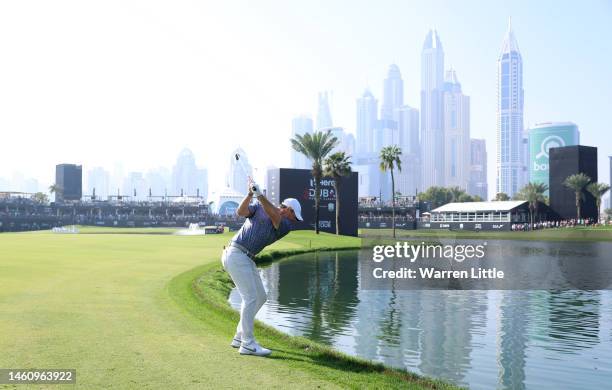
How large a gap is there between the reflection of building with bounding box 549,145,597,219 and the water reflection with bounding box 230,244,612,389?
115 meters

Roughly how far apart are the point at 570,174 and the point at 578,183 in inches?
271

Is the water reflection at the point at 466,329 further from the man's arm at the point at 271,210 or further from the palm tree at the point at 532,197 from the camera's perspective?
the palm tree at the point at 532,197

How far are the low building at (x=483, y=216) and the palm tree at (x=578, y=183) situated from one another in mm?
7066

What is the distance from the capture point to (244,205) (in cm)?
1034

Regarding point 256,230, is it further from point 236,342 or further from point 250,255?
point 236,342

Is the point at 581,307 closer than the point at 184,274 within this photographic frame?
Yes

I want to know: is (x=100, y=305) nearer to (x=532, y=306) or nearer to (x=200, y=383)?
(x=200, y=383)

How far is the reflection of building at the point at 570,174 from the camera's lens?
428ft

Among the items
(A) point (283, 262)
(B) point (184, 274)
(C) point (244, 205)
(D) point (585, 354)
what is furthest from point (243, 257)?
(A) point (283, 262)

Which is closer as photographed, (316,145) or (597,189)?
(316,145)


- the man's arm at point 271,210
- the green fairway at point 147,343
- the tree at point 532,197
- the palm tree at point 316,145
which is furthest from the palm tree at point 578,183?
the man's arm at point 271,210

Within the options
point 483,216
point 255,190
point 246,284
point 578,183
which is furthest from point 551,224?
point 255,190

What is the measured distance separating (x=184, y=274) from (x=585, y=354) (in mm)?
17567

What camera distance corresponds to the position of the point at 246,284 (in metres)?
10.7
